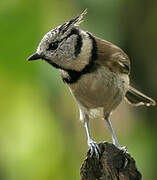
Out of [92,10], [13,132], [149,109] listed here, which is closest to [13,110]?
[13,132]

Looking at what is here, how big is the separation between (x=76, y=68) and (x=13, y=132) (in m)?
0.87

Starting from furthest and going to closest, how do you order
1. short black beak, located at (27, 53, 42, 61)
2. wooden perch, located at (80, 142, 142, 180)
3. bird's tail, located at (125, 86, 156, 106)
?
bird's tail, located at (125, 86, 156, 106) < short black beak, located at (27, 53, 42, 61) < wooden perch, located at (80, 142, 142, 180)

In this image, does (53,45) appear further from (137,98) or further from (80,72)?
(137,98)

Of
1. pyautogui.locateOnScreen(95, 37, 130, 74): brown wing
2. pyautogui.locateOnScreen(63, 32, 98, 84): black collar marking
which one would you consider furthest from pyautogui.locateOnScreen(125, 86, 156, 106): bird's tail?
pyautogui.locateOnScreen(63, 32, 98, 84): black collar marking

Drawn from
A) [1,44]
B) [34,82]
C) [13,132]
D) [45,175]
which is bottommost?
[45,175]

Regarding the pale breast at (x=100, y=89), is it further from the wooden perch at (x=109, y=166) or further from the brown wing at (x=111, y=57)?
the wooden perch at (x=109, y=166)

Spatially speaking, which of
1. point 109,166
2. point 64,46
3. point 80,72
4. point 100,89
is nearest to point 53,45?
point 64,46

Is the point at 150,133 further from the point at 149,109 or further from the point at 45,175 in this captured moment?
the point at 45,175

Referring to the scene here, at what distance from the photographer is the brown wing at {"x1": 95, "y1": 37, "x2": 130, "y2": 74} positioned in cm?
525

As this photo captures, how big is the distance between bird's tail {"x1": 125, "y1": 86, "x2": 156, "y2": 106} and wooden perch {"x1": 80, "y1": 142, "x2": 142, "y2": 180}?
187 centimetres

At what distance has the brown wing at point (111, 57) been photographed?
525 centimetres

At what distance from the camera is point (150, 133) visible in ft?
19.6

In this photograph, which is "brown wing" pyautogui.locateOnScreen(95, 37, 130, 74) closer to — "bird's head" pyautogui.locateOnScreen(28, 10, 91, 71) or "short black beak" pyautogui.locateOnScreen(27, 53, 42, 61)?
"bird's head" pyautogui.locateOnScreen(28, 10, 91, 71)

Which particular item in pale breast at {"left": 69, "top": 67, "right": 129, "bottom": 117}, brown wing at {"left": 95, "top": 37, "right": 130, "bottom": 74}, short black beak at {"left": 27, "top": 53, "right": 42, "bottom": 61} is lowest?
pale breast at {"left": 69, "top": 67, "right": 129, "bottom": 117}
